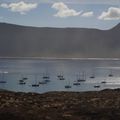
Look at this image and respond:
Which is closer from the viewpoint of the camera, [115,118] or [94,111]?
[115,118]

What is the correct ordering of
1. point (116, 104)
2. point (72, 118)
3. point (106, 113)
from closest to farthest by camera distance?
1. point (72, 118)
2. point (106, 113)
3. point (116, 104)

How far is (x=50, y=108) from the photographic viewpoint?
54.4ft

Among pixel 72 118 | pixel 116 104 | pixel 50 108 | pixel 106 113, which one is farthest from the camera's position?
pixel 116 104

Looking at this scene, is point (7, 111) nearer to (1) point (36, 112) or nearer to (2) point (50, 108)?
(1) point (36, 112)

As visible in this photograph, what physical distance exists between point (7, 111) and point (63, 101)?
14.1 ft

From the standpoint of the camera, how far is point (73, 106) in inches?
672

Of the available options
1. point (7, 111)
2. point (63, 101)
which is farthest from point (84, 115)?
point (63, 101)

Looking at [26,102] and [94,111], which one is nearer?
[94,111]

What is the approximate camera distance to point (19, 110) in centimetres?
1563

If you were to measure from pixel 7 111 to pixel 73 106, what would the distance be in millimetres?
3180

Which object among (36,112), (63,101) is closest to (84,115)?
(36,112)

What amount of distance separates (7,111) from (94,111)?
335 cm

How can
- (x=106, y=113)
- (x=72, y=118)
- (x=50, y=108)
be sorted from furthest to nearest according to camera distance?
(x=50, y=108)
(x=106, y=113)
(x=72, y=118)

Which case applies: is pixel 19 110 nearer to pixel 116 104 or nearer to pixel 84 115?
pixel 84 115
